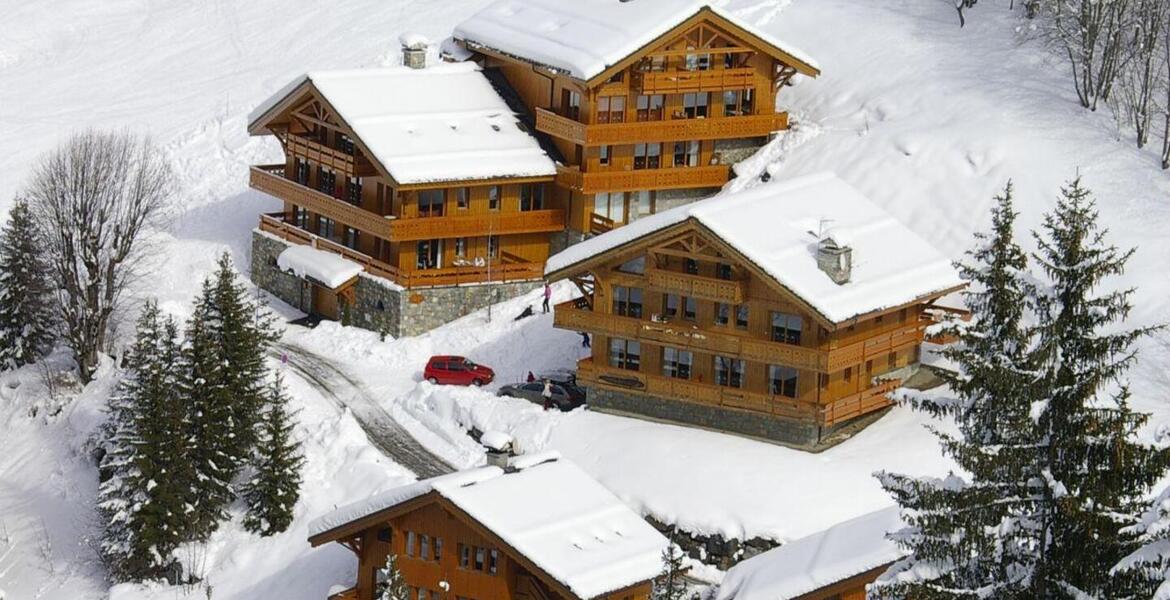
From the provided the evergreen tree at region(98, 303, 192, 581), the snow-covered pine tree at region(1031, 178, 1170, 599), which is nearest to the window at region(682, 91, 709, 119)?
the evergreen tree at region(98, 303, 192, 581)

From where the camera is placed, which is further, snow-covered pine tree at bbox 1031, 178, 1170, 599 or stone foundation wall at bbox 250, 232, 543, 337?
stone foundation wall at bbox 250, 232, 543, 337

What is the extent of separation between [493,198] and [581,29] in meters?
7.97

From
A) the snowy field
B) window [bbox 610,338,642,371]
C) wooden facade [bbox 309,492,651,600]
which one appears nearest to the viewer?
wooden facade [bbox 309,492,651,600]

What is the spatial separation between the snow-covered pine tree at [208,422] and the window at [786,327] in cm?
1871

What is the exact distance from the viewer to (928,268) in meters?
72.8

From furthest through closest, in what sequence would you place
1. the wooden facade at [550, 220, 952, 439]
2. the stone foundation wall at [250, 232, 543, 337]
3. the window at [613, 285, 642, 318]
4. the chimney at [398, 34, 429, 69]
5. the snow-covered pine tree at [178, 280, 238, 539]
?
1. the chimney at [398, 34, 429, 69]
2. the stone foundation wall at [250, 232, 543, 337]
3. the window at [613, 285, 642, 318]
4. the snow-covered pine tree at [178, 280, 238, 539]
5. the wooden facade at [550, 220, 952, 439]

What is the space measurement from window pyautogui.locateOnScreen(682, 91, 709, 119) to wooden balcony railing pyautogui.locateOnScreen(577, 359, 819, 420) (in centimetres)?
1623

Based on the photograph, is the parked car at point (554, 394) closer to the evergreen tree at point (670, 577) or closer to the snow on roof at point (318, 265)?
the evergreen tree at point (670, 577)

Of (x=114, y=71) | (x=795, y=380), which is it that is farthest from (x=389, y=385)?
(x=114, y=71)

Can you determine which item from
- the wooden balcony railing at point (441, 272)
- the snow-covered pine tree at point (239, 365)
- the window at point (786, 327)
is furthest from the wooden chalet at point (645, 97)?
the snow-covered pine tree at point (239, 365)

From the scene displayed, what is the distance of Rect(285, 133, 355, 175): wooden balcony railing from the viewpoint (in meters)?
84.9

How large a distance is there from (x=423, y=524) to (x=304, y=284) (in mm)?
24647

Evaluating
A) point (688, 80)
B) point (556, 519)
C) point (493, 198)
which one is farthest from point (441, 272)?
point (556, 519)

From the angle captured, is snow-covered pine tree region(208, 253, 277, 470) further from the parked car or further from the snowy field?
the parked car
